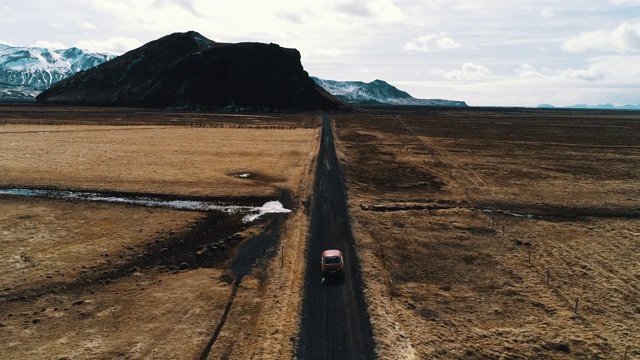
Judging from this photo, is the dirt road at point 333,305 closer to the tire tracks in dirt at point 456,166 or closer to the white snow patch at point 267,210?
the white snow patch at point 267,210

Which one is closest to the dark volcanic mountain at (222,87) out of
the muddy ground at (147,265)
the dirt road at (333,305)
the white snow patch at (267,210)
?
the muddy ground at (147,265)

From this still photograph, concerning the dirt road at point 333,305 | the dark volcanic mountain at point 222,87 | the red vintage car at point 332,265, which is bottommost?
the dirt road at point 333,305

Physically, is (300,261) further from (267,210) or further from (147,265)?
(267,210)

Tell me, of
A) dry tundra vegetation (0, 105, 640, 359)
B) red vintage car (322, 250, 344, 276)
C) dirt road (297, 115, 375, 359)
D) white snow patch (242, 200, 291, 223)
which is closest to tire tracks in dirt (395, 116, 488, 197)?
dry tundra vegetation (0, 105, 640, 359)

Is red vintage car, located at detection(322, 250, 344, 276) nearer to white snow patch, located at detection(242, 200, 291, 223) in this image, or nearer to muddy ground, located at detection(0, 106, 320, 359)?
muddy ground, located at detection(0, 106, 320, 359)

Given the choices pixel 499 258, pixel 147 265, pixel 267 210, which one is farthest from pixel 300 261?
pixel 499 258
